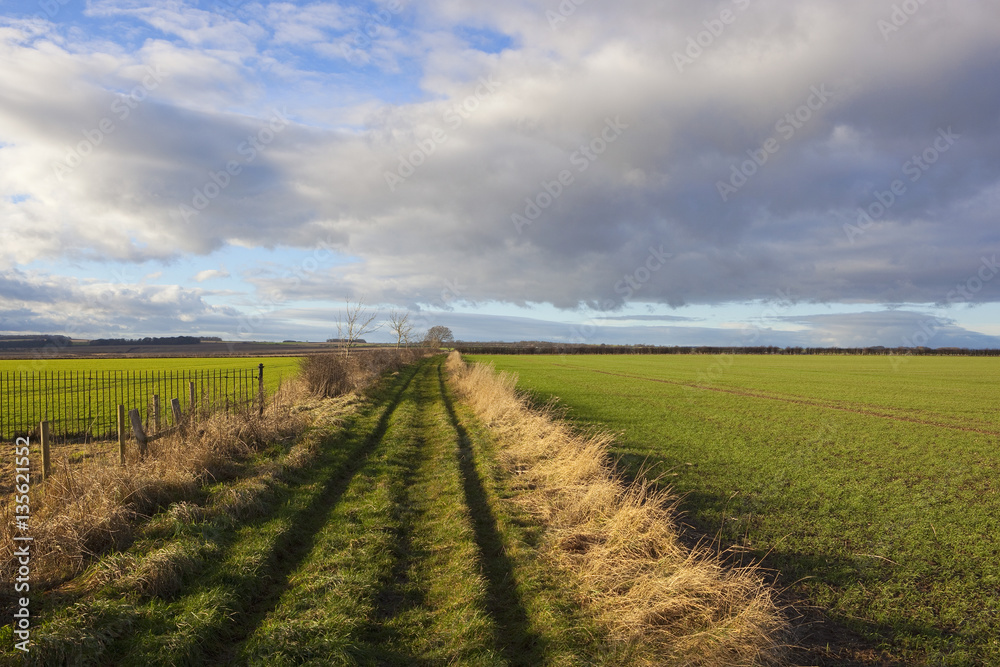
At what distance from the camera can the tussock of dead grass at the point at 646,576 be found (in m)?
4.23

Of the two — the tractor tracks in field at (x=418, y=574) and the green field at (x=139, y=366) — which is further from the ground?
the green field at (x=139, y=366)

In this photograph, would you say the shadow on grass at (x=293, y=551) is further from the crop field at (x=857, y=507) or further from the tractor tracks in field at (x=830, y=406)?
the tractor tracks in field at (x=830, y=406)

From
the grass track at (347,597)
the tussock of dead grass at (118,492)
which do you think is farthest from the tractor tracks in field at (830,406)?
the tussock of dead grass at (118,492)

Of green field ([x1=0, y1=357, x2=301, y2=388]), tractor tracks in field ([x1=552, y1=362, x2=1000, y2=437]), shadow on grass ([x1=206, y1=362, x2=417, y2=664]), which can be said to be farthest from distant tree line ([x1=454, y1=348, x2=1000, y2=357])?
shadow on grass ([x1=206, y1=362, x2=417, y2=664])

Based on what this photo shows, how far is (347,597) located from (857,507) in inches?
351

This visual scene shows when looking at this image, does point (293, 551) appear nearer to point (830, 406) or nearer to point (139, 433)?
point (139, 433)

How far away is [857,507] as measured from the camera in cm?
888

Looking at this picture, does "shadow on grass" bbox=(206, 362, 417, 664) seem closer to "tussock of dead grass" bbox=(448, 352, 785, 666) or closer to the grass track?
the grass track

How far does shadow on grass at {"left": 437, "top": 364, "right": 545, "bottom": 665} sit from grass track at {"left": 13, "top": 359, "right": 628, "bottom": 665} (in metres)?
0.02

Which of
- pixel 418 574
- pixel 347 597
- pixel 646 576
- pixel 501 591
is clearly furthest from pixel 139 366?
pixel 646 576

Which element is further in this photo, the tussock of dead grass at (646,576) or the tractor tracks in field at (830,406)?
the tractor tracks in field at (830,406)

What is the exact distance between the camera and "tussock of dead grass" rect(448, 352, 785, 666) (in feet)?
13.9

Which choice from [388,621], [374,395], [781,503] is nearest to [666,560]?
[388,621]

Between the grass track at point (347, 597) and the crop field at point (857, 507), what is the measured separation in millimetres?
3040
